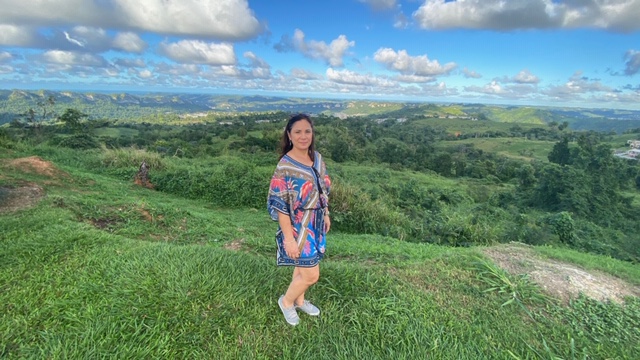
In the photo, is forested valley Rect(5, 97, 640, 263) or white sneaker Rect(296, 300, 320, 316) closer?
white sneaker Rect(296, 300, 320, 316)

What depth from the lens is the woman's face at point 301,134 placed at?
2.46 m

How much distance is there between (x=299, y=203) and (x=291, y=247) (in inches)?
13.0

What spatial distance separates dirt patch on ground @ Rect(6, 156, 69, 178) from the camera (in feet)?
27.9

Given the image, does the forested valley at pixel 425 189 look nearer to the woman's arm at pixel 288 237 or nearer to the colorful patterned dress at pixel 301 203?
the colorful patterned dress at pixel 301 203

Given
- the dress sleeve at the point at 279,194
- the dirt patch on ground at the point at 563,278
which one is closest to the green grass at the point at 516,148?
the dirt patch on ground at the point at 563,278

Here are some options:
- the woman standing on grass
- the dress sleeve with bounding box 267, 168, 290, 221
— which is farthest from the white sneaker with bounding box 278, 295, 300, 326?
the dress sleeve with bounding box 267, 168, 290, 221

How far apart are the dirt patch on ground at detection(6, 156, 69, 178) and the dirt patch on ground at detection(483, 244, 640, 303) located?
10.2 metres

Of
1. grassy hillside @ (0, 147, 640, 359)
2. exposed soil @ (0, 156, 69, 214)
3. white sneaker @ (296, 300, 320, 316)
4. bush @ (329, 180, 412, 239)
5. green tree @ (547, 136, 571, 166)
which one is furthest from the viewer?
green tree @ (547, 136, 571, 166)

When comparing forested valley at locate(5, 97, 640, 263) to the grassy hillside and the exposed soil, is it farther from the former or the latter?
the grassy hillside

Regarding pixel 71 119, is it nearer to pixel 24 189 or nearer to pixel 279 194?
pixel 24 189

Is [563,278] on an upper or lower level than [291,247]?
lower

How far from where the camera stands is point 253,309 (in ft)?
8.96

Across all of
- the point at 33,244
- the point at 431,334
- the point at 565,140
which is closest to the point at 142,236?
the point at 33,244

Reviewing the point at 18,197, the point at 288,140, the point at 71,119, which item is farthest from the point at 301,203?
the point at 71,119
